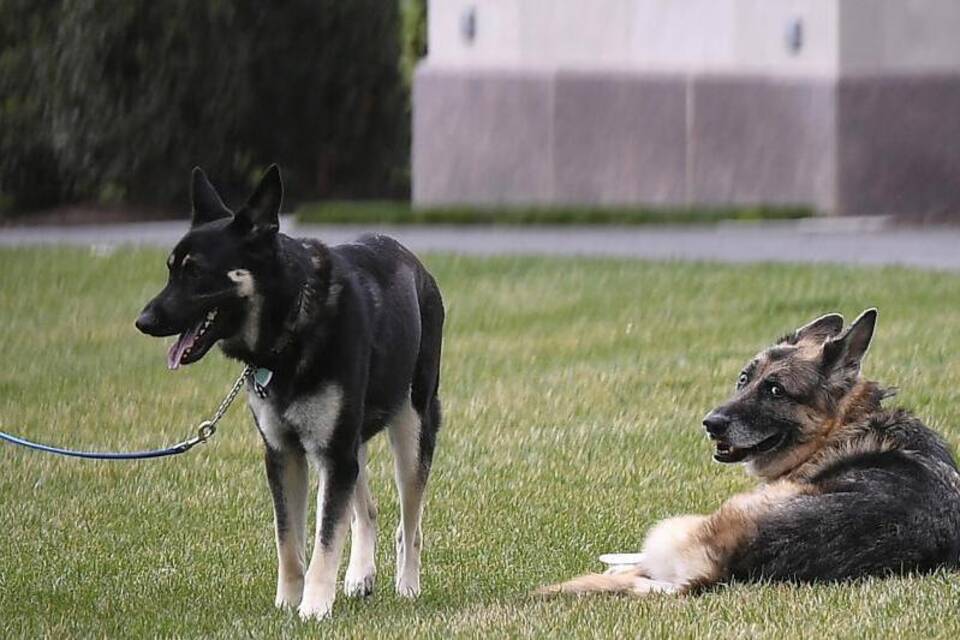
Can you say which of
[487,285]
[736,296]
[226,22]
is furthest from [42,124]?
[736,296]

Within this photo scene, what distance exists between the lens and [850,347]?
738 centimetres

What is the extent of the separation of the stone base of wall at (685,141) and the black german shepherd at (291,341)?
12824 millimetres

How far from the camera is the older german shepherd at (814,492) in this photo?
6.81 meters

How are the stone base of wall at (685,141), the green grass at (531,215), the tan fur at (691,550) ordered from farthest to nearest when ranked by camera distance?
1. the green grass at (531,215)
2. the stone base of wall at (685,141)
3. the tan fur at (691,550)

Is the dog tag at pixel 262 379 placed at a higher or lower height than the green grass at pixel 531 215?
higher

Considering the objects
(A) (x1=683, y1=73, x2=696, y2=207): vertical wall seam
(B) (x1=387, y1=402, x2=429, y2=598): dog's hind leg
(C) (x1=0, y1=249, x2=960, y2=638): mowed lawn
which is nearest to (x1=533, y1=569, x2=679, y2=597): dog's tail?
(C) (x1=0, y1=249, x2=960, y2=638): mowed lawn

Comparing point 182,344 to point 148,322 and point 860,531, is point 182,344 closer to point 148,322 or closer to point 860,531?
point 148,322

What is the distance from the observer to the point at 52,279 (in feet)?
58.2

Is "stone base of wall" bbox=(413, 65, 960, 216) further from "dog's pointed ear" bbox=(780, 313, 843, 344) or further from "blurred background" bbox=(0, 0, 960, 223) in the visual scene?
"dog's pointed ear" bbox=(780, 313, 843, 344)

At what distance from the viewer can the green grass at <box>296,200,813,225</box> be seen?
65.1 ft

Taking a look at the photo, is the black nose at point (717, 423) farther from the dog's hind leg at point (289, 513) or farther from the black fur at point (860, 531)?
the dog's hind leg at point (289, 513)

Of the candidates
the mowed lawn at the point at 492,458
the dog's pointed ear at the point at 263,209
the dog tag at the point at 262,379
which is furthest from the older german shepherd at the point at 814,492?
the dog's pointed ear at the point at 263,209

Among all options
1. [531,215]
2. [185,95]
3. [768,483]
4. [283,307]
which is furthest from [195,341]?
[185,95]

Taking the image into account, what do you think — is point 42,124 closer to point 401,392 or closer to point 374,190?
point 374,190
